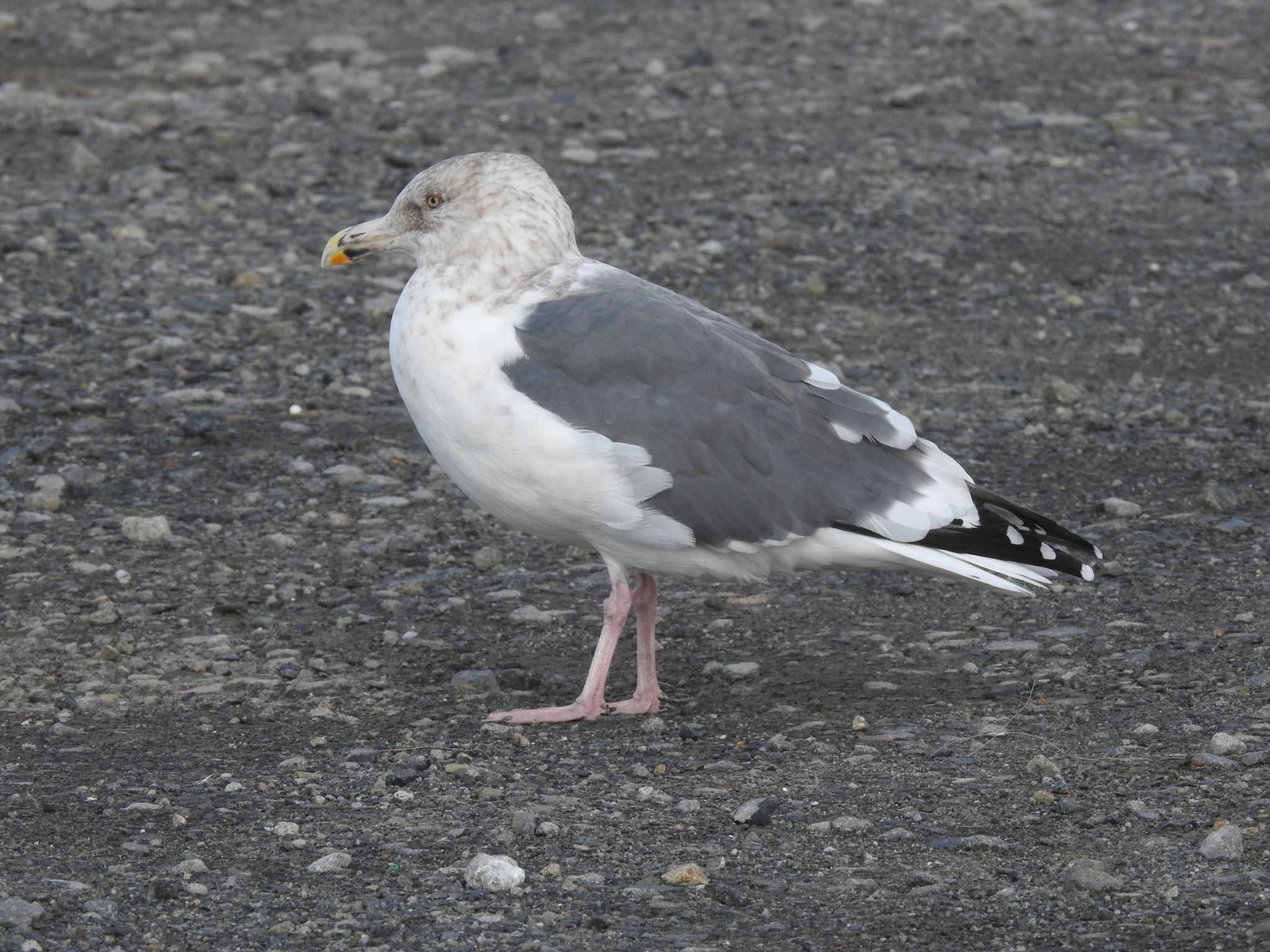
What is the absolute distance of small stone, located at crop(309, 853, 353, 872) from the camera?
4.19 meters

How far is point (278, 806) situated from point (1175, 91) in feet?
29.8

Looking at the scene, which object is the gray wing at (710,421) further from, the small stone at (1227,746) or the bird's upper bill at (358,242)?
the small stone at (1227,746)

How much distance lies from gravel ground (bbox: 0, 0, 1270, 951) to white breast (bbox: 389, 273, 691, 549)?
0.67 m

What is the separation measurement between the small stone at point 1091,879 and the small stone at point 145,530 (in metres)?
3.72

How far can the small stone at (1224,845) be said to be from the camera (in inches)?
164

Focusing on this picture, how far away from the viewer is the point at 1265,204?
1001cm

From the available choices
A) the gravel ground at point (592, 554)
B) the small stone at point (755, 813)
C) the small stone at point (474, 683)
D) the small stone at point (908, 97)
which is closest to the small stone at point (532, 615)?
the gravel ground at point (592, 554)

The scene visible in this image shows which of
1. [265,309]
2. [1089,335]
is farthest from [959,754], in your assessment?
[265,309]

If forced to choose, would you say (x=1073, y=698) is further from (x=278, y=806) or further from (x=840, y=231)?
(x=840, y=231)

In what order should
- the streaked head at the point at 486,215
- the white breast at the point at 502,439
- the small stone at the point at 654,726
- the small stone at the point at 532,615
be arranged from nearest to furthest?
the white breast at the point at 502,439, the small stone at the point at 654,726, the streaked head at the point at 486,215, the small stone at the point at 532,615

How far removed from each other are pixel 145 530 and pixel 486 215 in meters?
2.03

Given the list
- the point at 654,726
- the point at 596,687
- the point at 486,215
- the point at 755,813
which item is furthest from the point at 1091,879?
the point at 486,215

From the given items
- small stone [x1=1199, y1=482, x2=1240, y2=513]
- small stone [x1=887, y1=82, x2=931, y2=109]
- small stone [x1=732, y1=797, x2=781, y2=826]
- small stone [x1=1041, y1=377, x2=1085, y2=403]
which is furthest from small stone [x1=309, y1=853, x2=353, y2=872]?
small stone [x1=887, y1=82, x2=931, y2=109]

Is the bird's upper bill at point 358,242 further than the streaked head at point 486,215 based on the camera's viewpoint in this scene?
Yes
